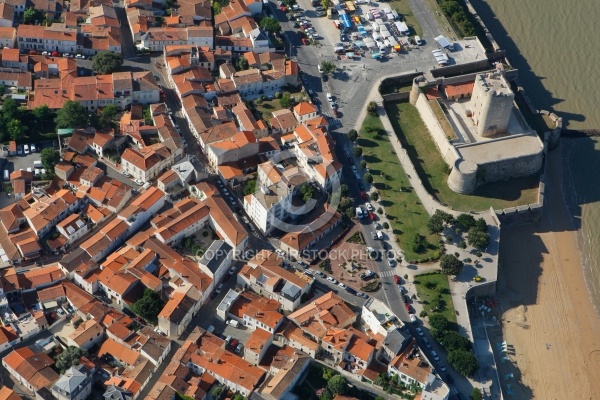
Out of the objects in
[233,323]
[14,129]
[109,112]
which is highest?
[14,129]

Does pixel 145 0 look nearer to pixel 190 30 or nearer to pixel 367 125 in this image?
pixel 190 30

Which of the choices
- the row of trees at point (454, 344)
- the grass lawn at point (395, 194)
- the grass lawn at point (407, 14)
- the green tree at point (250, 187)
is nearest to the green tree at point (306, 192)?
the green tree at point (250, 187)

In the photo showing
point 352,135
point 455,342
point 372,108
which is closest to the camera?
point 455,342

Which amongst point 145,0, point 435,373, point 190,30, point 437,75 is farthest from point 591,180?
point 145,0

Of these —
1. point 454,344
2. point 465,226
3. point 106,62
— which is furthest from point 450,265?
point 106,62

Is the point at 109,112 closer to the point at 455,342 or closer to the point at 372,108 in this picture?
the point at 372,108

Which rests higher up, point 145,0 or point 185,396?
point 145,0

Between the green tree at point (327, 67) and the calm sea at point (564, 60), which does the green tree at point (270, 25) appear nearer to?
the green tree at point (327, 67)
